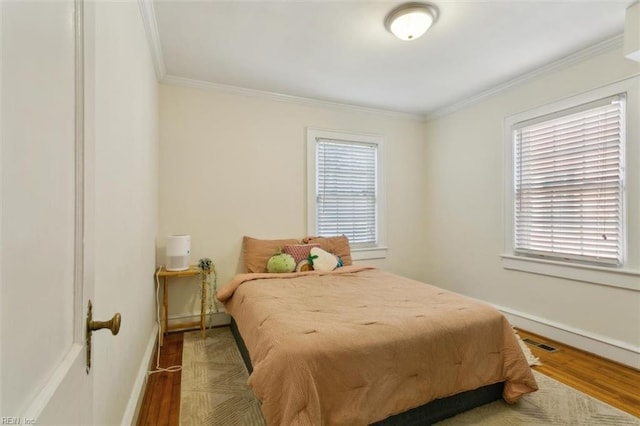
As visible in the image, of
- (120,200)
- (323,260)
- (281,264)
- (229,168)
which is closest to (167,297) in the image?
(281,264)

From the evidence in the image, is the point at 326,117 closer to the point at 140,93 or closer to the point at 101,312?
the point at 140,93

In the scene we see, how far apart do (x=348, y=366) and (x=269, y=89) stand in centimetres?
302

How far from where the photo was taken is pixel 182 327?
317cm

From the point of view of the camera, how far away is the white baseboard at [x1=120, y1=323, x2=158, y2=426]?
1641 mm

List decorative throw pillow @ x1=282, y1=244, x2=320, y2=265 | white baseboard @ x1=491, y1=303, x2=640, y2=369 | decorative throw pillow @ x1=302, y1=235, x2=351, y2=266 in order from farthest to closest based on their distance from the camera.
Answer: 1. decorative throw pillow @ x1=302, y1=235, x2=351, y2=266
2. decorative throw pillow @ x1=282, y1=244, x2=320, y2=265
3. white baseboard @ x1=491, y1=303, x2=640, y2=369

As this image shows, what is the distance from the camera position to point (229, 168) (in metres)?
3.47

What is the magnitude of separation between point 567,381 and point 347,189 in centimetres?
277

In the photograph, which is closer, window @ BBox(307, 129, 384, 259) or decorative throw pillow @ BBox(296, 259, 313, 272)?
decorative throw pillow @ BBox(296, 259, 313, 272)

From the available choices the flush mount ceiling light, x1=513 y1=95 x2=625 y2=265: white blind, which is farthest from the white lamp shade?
x1=513 y1=95 x2=625 y2=265: white blind

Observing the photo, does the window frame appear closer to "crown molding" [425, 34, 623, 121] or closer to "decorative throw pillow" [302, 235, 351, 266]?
"crown molding" [425, 34, 623, 121]

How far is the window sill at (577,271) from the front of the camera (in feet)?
8.01

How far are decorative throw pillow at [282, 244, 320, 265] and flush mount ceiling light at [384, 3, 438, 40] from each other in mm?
2167

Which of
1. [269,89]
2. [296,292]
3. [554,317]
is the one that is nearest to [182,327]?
[296,292]

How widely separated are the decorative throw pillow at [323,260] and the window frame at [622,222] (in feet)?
6.11
